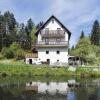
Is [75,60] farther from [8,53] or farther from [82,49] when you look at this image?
[8,53]

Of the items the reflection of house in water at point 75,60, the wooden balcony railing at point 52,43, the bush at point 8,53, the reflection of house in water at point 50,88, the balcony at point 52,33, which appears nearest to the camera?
the reflection of house in water at point 50,88

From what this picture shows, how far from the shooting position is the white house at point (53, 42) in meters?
81.5

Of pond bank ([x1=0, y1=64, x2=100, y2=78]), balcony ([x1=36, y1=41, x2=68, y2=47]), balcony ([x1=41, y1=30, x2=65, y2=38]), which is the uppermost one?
balcony ([x1=41, y1=30, x2=65, y2=38])

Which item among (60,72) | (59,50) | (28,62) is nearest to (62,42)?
(59,50)

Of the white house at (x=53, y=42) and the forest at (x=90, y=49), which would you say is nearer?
the white house at (x=53, y=42)

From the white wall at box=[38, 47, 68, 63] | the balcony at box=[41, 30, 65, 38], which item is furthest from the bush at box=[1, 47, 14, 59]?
the white wall at box=[38, 47, 68, 63]

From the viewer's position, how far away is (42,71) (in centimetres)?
6644

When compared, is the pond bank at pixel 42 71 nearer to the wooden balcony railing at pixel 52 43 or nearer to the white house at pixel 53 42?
the white house at pixel 53 42

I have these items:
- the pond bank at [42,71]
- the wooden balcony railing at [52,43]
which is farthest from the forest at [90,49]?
the pond bank at [42,71]

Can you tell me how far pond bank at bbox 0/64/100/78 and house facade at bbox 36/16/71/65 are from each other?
12569 millimetres

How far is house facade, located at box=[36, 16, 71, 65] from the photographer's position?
81.5 m

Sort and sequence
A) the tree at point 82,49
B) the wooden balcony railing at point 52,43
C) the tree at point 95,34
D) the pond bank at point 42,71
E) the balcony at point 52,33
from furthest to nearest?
the tree at point 95,34 < the tree at point 82,49 < the balcony at point 52,33 < the wooden balcony railing at point 52,43 < the pond bank at point 42,71

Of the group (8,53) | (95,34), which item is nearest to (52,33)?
(8,53)

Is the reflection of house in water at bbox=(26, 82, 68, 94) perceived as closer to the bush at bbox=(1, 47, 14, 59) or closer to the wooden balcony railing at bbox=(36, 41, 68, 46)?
the wooden balcony railing at bbox=(36, 41, 68, 46)
